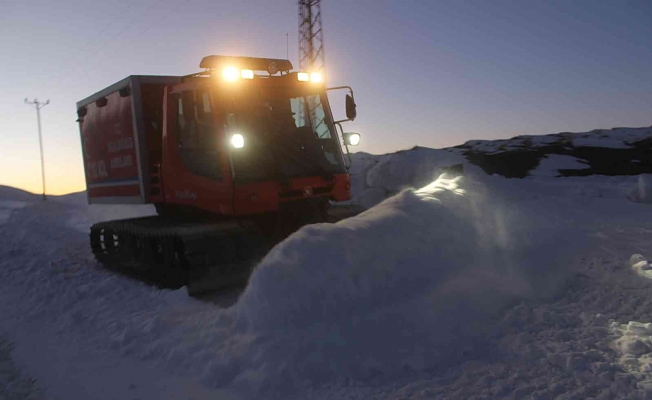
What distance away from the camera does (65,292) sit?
6.85 metres

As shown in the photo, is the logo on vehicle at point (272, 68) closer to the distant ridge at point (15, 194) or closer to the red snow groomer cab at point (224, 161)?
the red snow groomer cab at point (224, 161)

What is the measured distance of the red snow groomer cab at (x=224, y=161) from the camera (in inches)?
256

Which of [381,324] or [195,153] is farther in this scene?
[195,153]

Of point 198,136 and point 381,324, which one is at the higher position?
point 198,136

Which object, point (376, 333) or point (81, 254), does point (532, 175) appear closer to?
point (81, 254)

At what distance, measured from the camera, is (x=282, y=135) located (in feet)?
22.9

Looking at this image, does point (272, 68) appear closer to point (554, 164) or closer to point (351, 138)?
point (351, 138)

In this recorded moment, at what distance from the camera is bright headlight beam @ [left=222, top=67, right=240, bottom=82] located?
21.7 feet

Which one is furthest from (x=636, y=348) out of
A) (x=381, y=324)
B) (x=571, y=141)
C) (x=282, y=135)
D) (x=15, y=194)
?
(x=571, y=141)

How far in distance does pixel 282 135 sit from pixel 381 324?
12.2 ft

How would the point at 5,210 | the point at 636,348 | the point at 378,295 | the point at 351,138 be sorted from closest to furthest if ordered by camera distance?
the point at 636,348 < the point at 378,295 < the point at 351,138 < the point at 5,210

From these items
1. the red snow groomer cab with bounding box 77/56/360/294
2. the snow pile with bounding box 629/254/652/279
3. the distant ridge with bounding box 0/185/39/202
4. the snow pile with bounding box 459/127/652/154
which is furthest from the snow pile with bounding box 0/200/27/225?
the snow pile with bounding box 459/127/652/154

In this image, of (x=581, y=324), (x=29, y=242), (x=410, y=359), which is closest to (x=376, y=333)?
(x=410, y=359)

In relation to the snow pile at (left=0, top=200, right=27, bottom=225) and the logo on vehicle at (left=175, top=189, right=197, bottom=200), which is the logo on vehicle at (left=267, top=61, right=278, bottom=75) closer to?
the logo on vehicle at (left=175, top=189, right=197, bottom=200)
